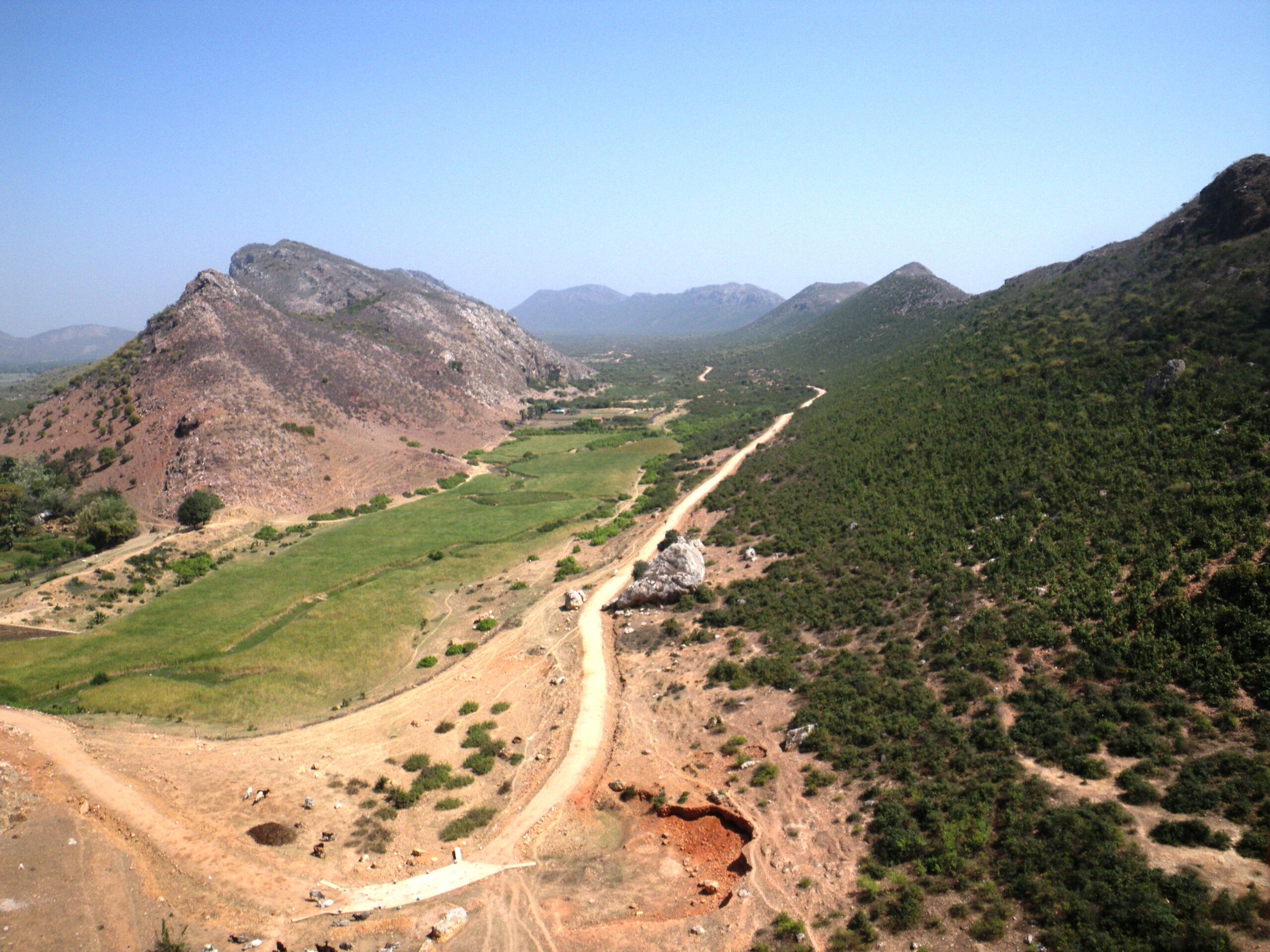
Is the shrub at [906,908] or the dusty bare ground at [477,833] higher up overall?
the shrub at [906,908]

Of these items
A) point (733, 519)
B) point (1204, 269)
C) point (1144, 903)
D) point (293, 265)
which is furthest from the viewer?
point (293, 265)

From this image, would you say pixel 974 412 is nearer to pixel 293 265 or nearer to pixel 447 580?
pixel 447 580

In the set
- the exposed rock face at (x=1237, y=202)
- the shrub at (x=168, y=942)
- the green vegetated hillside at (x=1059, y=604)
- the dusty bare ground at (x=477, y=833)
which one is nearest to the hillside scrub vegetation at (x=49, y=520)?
the dusty bare ground at (x=477, y=833)

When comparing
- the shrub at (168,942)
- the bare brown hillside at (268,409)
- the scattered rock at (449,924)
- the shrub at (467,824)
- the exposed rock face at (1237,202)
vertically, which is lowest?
the shrub at (467,824)

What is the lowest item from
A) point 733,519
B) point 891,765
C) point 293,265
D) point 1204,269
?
point 891,765

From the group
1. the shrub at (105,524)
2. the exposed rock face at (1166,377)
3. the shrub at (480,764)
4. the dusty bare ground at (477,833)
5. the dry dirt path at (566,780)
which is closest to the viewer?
the dusty bare ground at (477,833)

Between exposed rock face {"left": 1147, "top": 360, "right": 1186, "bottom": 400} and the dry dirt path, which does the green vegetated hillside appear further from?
the dry dirt path

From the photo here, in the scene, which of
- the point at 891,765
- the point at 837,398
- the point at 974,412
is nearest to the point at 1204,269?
the point at 974,412

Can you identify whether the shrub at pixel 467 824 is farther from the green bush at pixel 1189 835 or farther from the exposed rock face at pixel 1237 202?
the exposed rock face at pixel 1237 202
